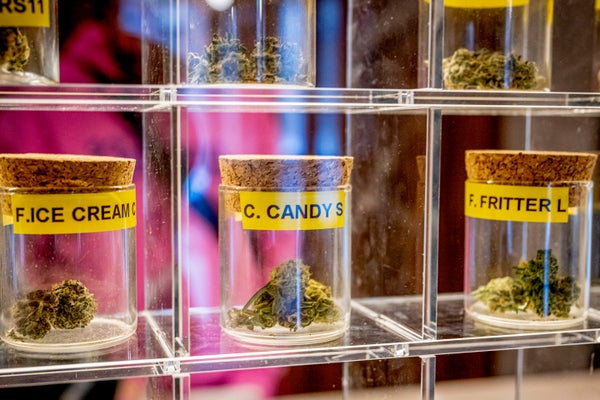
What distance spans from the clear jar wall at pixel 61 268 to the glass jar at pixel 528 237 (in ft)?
2.04

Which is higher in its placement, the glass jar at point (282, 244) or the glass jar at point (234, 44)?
the glass jar at point (234, 44)

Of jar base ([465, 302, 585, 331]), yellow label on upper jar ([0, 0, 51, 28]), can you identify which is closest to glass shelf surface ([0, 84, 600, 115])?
yellow label on upper jar ([0, 0, 51, 28])

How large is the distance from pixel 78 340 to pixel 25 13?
483 mm

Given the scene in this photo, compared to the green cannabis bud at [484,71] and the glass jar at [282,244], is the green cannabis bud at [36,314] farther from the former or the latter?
the green cannabis bud at [484,71]

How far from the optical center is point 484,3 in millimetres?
1271

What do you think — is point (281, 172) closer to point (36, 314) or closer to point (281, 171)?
point (281, 171)

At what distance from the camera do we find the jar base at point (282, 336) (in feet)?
3.75

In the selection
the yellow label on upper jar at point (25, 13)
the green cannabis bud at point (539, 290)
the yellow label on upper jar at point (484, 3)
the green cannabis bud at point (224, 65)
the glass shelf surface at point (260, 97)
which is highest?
the yellow label on upper jar at point (484, 3)

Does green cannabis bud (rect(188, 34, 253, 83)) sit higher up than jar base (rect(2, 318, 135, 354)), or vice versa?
green cannabis bud (rect(188, 34, 253, 83))

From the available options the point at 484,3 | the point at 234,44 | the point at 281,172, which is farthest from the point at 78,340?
the point at 484,3

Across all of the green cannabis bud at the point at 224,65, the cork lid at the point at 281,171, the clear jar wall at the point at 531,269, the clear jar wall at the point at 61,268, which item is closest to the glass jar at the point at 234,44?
the green cannabis bud at the point at 224,65

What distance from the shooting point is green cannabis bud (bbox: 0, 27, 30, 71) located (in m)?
1.05

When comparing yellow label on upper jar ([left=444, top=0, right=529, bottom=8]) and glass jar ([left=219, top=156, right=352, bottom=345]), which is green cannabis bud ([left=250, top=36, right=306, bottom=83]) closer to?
glass jar ([left=219, top=156, right=352, bottom=345])

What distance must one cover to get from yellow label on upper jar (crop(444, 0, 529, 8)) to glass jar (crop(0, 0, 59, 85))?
644mm
